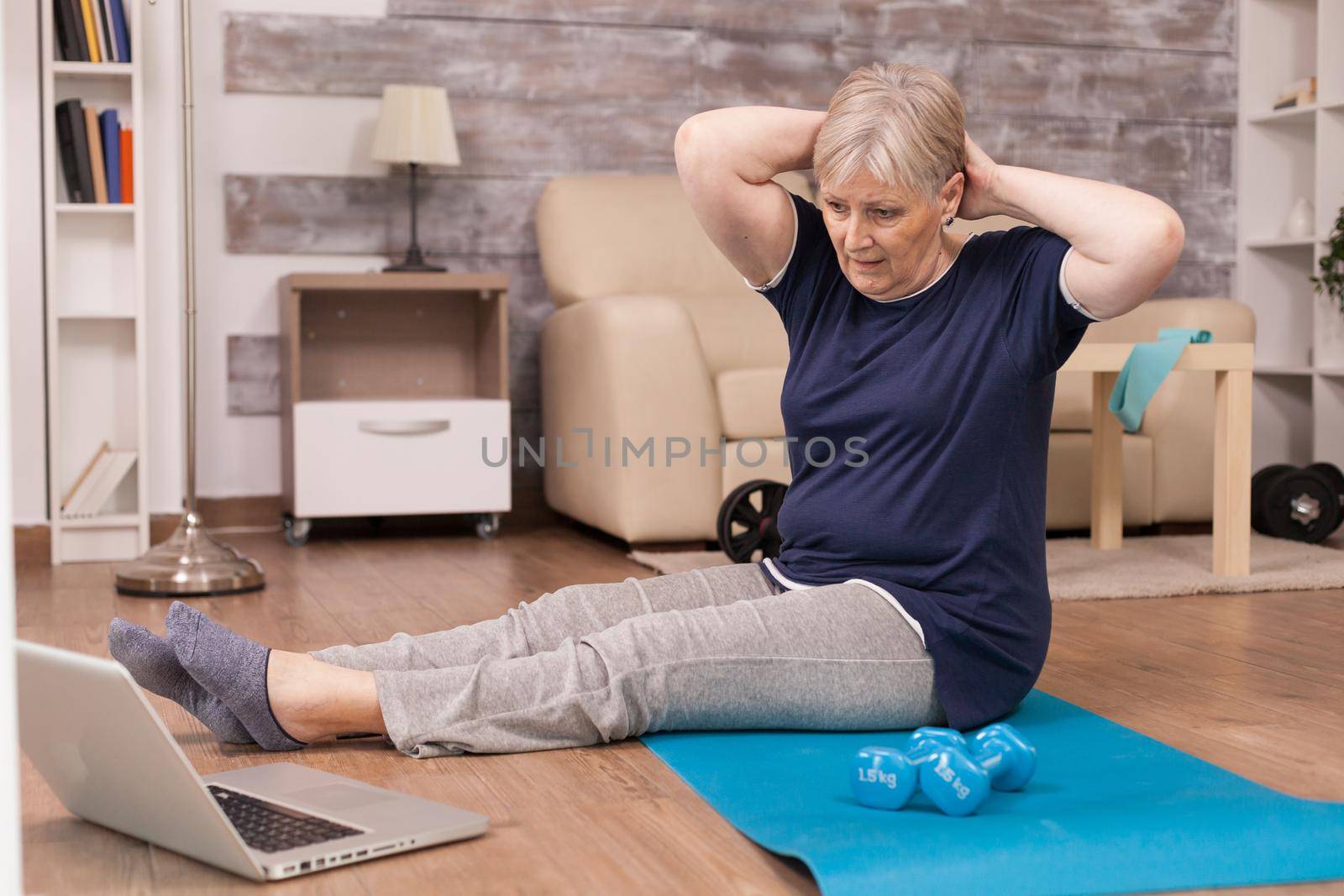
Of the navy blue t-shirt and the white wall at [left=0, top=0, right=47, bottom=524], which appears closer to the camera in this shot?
the navy blue t-shirt

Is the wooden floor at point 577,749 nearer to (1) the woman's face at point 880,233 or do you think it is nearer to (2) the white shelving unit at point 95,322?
(2) the white shelving unit at point 95,322

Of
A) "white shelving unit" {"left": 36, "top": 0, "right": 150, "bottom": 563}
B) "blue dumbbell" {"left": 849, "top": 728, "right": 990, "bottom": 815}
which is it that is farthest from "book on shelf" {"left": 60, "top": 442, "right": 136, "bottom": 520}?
"blue dumbbell" {"left": 849, "top": 728, "right": 990, "bottom": 815}

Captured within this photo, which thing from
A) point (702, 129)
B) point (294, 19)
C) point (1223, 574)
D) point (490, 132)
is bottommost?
point (1223, 574)

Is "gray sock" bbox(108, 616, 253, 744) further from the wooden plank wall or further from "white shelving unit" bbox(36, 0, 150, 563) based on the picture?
the wooden plank wall

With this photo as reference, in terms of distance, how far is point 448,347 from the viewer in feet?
13.3

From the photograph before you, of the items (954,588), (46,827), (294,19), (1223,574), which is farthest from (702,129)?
(294,19)

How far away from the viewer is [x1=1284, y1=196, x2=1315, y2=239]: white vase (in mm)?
4363

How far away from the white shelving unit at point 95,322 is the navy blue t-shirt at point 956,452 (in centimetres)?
228

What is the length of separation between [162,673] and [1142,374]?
2.01 metres

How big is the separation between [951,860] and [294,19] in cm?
332

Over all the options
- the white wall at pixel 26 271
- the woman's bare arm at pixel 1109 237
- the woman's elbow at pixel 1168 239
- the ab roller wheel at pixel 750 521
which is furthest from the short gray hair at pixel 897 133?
the white wall at pixel 26 271

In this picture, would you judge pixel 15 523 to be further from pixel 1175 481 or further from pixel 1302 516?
pixel 1302 516

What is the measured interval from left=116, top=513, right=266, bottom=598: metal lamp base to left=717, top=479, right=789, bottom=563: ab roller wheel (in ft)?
3.16

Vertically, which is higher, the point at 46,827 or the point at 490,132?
the point at 490,132
